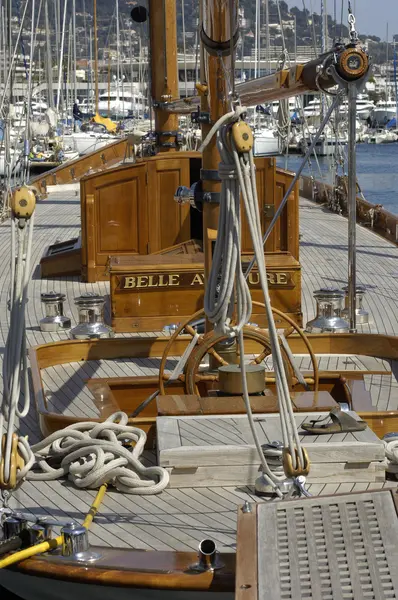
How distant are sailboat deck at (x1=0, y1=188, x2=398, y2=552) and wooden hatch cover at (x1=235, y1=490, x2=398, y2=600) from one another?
57 centimetres

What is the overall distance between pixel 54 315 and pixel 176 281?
1.03 m

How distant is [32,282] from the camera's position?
1110 centimetres

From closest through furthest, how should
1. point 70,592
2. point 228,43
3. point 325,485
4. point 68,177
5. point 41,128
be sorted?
point 70,592 → point 325,485 → point 228,43 → point 68,177 → point 41,128

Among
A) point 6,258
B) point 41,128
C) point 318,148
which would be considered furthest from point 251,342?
point 318,148

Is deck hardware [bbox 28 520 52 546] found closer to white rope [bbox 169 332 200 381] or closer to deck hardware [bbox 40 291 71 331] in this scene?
white rope [bbox 169 332 200 381]

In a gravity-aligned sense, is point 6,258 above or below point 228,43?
below

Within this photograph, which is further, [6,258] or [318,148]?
[318,148]

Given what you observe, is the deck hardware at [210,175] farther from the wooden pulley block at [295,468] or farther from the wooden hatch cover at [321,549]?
the wooden hatch cover at [321,549]

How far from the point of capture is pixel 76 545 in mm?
4293

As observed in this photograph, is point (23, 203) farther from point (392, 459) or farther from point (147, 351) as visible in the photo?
point (147, 351)

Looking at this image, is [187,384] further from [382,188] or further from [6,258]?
[382,188]

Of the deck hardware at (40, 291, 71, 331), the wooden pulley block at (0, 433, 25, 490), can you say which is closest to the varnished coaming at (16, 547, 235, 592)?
the wooden pulley block at (0, 433, 25, 490)

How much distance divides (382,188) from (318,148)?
5788 millimetres

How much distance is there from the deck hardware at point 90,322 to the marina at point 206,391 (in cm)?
2
